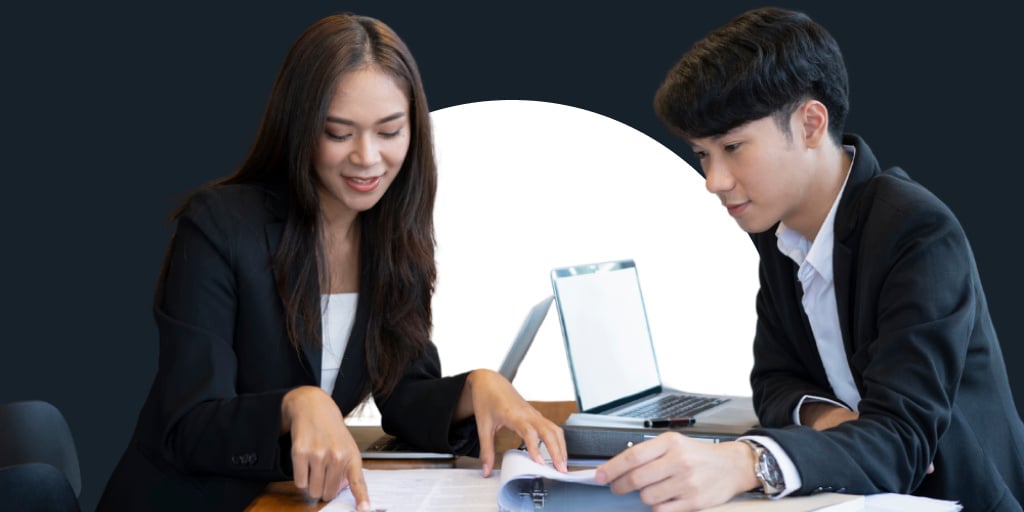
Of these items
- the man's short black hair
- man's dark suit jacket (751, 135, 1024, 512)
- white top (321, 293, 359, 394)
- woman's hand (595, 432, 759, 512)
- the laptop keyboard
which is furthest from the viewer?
the laptop keyboard

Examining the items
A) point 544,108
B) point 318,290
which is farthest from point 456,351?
point 318,290

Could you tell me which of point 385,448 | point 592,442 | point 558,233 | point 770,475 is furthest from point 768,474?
point 558,233

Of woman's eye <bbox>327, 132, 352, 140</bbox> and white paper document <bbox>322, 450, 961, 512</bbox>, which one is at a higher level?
woman's eye <bbox>327, 132, 352, 140</bbox>

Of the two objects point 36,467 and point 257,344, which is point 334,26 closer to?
point 257,344

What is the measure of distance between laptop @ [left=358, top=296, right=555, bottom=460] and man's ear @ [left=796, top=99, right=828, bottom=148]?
0.95 m

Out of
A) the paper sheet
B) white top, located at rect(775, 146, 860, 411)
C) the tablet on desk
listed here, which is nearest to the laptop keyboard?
white top, located at rect(775, 146, 860, 411)

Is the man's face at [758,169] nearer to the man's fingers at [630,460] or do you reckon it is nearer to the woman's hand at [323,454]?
the man's fingers at [630,460]

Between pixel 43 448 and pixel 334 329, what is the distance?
2.56ft

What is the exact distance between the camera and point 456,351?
3977mm

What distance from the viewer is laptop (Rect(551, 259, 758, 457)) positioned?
8.96ft

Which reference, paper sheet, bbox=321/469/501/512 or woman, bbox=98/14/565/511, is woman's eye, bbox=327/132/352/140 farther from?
paper sheet, bbox=321/469/501/512

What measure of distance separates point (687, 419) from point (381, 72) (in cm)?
96

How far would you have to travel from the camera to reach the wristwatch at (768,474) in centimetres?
192

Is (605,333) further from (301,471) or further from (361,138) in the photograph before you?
(301,471)
